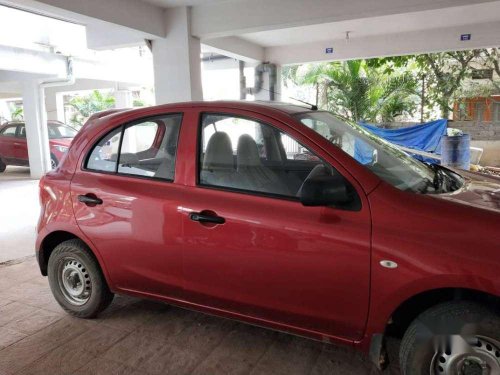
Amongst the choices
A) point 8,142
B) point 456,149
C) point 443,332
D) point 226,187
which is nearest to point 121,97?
point 8,142

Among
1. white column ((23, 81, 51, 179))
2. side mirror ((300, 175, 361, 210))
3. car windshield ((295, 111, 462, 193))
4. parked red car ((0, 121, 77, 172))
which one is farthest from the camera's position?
parked red car ((0, 121, 77, 172))

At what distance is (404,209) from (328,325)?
0.79 m

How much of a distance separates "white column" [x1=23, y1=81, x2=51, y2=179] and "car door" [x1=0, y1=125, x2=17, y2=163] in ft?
5.44

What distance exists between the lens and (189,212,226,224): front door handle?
2512 mm

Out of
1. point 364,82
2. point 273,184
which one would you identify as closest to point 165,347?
point 273,184

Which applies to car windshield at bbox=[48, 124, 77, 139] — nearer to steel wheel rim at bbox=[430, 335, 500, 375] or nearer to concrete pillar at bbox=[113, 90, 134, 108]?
concrete pillar at bbox=[113, 90, 134, 108]

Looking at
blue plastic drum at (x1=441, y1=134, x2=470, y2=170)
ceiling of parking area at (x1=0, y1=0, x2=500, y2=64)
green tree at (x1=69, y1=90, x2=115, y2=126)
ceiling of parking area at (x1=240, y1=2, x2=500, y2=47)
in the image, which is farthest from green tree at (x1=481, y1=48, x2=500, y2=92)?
green tree at (x1=69, y1=90, x2=115, y2=126)

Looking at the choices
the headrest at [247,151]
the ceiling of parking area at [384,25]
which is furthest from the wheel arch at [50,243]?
the ceiling of parking area at [384,25]

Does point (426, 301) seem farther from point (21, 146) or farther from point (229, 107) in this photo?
point (21, 146)

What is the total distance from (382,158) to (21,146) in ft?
45.4

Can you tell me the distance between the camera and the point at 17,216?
7.47 m

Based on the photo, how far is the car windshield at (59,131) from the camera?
1363cm

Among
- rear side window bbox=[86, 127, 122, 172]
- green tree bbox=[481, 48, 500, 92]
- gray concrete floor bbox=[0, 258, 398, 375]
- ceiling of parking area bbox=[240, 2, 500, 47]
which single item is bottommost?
gray concrete floor bbox=[0, 258, 398, 375]

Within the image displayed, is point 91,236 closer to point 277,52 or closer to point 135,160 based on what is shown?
point 135,160
